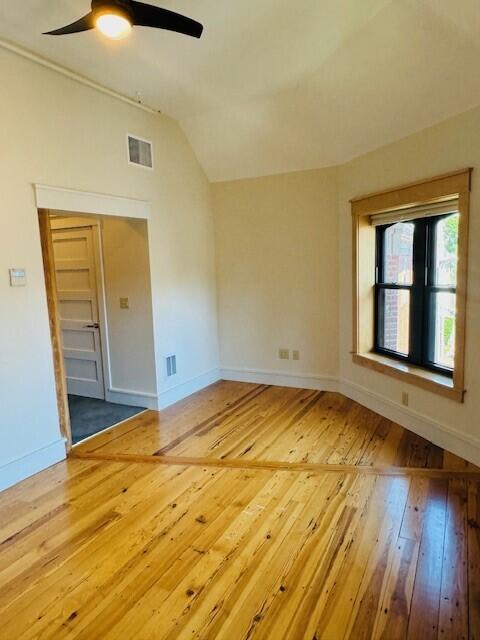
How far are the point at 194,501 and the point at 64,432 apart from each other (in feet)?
4.48

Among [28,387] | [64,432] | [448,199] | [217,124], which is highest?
[217,124]

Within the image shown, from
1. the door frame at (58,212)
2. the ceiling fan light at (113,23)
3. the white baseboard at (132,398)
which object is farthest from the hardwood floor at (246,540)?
the ceiling fan light at (113,23)

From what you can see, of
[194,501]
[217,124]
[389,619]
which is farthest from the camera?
[217,124]

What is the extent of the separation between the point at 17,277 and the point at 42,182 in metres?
0.75

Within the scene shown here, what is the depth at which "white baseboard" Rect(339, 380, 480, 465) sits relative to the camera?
120 inches

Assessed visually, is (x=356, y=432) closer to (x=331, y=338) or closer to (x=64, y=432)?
(x=331, y=338)

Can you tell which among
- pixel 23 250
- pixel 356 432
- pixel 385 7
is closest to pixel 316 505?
pixel 356 432

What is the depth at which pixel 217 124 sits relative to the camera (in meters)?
4.23

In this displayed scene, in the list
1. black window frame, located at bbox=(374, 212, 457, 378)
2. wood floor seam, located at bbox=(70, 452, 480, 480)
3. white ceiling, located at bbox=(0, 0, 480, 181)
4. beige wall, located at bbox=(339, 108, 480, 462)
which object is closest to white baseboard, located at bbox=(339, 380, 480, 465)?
beige wall, located at bbox=(339, 108, 480, 462)

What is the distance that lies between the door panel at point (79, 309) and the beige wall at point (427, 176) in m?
2.77

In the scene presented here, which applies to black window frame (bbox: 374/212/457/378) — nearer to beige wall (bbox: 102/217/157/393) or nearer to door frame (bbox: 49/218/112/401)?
beige wall (bbox: 102/217/157/393)

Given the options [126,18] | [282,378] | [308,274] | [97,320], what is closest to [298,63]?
[126,18]

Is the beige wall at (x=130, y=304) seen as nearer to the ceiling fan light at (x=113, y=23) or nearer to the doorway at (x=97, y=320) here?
the doorway at (x=97, y=320)

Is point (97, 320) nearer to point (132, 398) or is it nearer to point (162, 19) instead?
point (132, 398)
